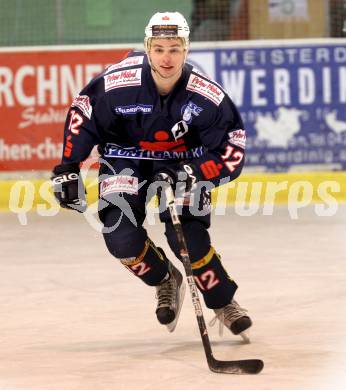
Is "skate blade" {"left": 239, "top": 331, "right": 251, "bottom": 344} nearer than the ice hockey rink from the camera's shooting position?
No

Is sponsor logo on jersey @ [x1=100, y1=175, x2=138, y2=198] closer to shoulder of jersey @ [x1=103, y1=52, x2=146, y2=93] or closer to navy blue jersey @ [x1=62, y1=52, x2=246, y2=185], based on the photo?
navy blue jersey @ [x1=62, y1=52, x2=246, y2=185]

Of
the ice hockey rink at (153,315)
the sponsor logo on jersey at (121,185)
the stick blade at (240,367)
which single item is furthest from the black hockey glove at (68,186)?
the stick blade at (240,367)

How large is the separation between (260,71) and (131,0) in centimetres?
115

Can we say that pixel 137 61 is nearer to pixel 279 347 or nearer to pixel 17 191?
pixel 279 347

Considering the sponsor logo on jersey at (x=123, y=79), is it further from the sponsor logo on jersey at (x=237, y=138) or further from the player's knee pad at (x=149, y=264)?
the player's knee pad at (x=149, y=264)

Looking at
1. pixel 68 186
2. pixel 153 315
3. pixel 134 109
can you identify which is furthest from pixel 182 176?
pixel 153 315

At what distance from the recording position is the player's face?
15.4 feet

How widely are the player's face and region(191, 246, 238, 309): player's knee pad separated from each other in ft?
2.32

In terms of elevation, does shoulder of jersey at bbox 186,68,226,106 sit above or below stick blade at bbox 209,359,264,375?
above

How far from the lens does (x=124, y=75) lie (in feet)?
15.8

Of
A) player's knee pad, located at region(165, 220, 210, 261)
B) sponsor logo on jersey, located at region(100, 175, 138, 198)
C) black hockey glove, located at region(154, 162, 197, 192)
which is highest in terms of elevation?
black hockey glove, located at region(154, 162, 197, 192)

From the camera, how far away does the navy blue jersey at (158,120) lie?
4.77 meters

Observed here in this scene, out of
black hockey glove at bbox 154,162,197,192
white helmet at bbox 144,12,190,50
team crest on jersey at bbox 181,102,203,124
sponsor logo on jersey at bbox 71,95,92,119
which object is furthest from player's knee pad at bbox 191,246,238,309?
white helmet at bbox 144,12,190,50

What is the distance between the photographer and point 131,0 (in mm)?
9828
